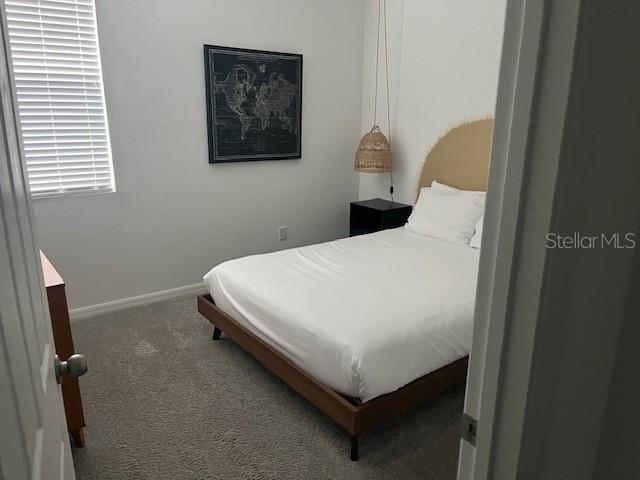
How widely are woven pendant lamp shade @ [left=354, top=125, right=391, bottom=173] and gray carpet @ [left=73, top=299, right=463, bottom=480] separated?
2032mm

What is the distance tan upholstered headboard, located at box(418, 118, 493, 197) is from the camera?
12.0ft

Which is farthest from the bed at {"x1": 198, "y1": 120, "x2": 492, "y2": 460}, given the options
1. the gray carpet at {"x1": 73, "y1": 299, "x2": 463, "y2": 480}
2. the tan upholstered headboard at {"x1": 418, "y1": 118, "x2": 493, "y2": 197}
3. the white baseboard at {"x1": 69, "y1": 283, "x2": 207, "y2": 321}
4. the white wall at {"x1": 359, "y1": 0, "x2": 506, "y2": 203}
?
the white wall at {"x1": 359, "y1": 0, "x2": 506, "y2": 203}

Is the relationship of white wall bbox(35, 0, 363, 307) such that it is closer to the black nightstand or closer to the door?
the black nightstand

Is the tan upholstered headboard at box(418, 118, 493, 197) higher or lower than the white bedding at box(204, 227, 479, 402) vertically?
higher

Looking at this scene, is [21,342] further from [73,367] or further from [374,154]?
[374,154]

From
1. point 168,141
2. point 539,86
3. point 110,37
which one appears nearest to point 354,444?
point 539,86

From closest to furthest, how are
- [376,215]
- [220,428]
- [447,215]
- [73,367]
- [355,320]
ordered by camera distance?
[73,367], [355,320], [220,428], [447,215], [376,215]

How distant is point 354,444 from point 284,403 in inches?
21.2

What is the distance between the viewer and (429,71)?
3953 mm

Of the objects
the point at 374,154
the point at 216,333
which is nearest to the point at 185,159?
the point at 216,333

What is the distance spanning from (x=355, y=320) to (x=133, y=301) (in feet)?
7.33

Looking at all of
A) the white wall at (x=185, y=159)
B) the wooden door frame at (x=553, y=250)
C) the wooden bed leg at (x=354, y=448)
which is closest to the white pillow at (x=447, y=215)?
the white wall at (x=185, y=159)

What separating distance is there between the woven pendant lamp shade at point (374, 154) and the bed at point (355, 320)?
1.07 meters

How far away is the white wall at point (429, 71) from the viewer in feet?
11.6
